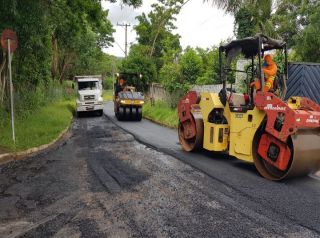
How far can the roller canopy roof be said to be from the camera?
8188mm

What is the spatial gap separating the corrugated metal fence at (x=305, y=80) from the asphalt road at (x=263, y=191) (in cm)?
446

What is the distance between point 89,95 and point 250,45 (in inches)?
629

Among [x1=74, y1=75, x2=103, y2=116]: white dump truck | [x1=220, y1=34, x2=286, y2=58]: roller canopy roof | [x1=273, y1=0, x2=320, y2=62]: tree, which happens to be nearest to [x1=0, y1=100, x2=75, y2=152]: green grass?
[x1=220, y1=34, x2=286, y2=58]: roller canopy roof

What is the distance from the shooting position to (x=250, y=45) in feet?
28.0

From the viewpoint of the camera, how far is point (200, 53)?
74.1ft

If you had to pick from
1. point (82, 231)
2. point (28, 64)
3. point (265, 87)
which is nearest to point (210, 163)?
point (265, 87)

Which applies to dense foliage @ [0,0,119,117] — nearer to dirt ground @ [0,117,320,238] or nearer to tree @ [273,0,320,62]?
dirt ground @ [0,117,320,238]

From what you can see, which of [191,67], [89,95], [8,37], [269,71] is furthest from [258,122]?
[89,95]

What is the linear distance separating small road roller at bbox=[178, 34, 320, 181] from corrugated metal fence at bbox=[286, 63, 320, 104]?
3868 millimetres

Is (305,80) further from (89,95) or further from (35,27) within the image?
(89,95)

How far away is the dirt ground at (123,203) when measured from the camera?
16.1 feet

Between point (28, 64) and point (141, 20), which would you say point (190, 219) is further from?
point (141, 20)

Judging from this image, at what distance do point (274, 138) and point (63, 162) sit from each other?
4740mm

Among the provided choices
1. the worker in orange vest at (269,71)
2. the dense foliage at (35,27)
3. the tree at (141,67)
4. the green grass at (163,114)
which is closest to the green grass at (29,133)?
the dense foliage at (35,27)
